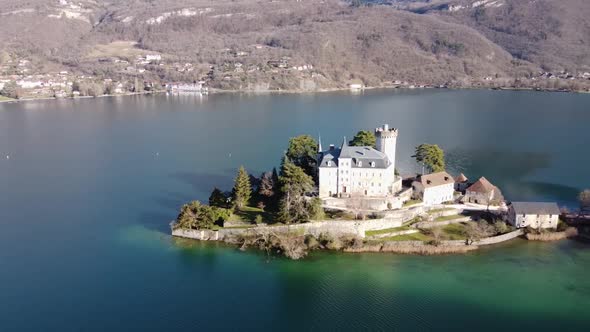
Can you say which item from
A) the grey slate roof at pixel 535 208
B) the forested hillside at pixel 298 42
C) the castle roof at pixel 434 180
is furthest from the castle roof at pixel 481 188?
the forested hillside at pixel 298 42

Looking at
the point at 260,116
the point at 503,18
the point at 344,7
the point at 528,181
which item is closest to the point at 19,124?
the point at 260,116

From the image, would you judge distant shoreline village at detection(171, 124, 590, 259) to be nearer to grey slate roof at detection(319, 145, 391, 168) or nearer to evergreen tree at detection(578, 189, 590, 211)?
grey slate roof at detection(319, 145, 391, 168)

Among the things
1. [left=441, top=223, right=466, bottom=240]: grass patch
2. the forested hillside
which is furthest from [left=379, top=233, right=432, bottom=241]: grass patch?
the forested hillside

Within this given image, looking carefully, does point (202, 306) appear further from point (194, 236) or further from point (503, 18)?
point (503, 18)

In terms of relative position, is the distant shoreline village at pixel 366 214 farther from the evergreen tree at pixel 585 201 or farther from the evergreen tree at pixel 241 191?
the evergreen tree at pixel 585 201

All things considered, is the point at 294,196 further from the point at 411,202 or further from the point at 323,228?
the point at 411,202

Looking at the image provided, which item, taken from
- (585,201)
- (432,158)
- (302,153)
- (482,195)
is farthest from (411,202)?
(585,201)
